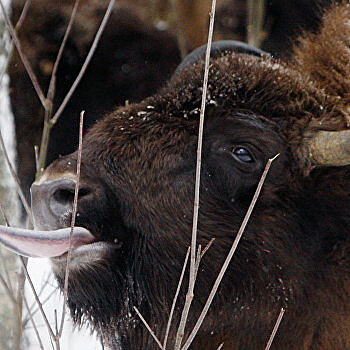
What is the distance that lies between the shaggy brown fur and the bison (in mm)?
2329

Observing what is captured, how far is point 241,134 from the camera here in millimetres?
2537

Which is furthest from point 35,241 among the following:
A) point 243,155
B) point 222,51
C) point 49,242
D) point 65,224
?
point 222,51

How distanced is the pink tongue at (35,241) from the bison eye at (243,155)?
0.77 meters

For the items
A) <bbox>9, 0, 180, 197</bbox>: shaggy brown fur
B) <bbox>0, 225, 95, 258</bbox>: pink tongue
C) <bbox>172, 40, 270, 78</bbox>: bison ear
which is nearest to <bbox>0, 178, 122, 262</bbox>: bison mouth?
<bbox>0, 225, 95, 258</bbox>: pink tongue

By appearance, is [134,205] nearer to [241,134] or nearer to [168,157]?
[168,157]

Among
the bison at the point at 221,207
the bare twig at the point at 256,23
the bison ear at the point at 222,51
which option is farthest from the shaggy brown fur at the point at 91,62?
the bison at the point at 221,207

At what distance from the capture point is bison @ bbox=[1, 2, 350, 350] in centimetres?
253

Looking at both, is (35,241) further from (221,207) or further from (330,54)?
(330,54)

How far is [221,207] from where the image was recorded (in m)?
2.57

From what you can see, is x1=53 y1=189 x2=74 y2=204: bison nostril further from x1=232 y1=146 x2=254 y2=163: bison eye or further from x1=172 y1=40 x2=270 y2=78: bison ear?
x1=172 y1=40 x2=270 y2=78: bison ear

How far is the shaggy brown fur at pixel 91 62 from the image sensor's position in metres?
4.94

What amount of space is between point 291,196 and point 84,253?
3.02 ft

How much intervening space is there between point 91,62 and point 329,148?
118 inches

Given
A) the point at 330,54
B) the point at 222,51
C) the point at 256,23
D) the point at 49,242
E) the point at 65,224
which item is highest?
the point at 256,23
